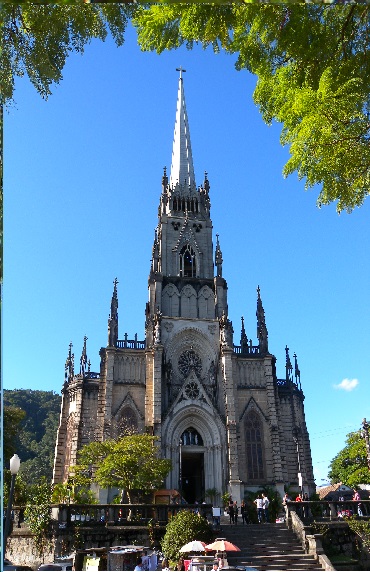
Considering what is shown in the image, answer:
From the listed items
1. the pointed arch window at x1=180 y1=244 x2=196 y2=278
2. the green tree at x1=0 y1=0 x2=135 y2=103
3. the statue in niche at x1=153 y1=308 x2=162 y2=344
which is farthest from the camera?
the pointed arch window at x1=180 y1=244 x2=196 y2=278

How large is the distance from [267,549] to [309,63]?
15698 mm

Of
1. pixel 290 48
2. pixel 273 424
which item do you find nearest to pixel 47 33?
pixel 290 48

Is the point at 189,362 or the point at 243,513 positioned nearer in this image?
the point at 243,513

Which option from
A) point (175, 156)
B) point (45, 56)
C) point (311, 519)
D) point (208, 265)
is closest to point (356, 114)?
point (45, 56)

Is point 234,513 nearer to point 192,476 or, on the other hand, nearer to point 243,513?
point 243,513

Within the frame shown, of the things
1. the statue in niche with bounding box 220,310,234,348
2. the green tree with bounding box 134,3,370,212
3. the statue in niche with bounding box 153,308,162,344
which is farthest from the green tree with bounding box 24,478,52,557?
the statue in niche with bounding box 220,310,234,348

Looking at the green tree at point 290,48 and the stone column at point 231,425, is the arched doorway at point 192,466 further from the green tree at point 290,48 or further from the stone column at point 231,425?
the green tree at point 290,48

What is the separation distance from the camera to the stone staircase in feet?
45.1

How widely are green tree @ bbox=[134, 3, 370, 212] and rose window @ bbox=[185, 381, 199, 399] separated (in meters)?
27.0

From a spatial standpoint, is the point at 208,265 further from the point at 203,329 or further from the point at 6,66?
the point at 6,66

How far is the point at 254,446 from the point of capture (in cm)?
3100

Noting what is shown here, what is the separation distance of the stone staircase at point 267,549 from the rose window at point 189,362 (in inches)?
536

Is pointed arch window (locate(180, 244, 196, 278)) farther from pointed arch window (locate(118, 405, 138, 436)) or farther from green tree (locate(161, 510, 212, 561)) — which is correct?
green tree (locate(161, 510, 212, 561))

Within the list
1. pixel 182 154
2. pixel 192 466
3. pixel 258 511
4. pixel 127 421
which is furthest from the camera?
pixel 182 154
